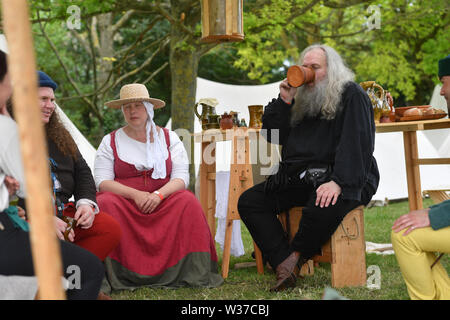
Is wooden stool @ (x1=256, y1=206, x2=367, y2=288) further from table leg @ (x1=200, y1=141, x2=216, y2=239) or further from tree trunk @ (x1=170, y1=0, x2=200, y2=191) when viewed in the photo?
tree trunk @ (x1=170, y1=0, x2=200, y2=191)

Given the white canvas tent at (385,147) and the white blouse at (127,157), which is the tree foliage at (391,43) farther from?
the white blouse at (127,157)

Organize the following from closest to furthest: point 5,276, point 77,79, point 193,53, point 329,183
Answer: point 5,276
point 329,183
point 193,53
point 77,79

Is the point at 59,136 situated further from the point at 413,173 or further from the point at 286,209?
the point at 413,173

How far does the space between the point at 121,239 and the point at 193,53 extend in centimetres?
378

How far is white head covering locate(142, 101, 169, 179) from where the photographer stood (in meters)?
3.60

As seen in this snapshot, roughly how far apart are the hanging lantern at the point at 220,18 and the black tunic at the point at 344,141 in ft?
1.93

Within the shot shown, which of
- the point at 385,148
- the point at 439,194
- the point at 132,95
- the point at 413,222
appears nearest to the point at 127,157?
the point at 132,95

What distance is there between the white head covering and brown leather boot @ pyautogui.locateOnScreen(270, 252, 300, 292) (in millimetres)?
1024

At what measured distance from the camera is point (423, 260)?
8.15 ft

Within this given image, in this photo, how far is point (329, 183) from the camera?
3146 millimetres

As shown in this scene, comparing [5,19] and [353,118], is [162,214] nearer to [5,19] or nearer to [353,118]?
[353,118]

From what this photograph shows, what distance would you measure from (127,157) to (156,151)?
20 centimetres

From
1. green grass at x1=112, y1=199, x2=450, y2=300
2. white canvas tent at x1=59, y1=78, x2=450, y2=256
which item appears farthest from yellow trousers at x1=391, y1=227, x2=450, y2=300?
white canvas tent at x1=59, y1=78, x2=450, y2=256
